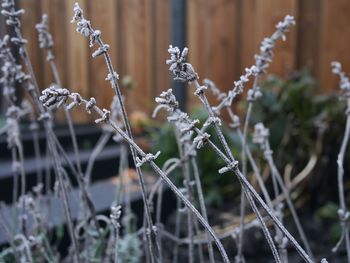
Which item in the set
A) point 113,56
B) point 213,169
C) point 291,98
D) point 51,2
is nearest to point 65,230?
point 213,169

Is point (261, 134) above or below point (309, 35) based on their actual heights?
below

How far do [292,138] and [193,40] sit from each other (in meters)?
1.37

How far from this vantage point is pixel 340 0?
330cm

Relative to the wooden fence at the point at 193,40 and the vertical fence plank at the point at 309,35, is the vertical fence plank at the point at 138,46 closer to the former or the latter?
the wooden fence at the point at 193,40

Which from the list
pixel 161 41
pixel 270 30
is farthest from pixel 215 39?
pixel 161 41

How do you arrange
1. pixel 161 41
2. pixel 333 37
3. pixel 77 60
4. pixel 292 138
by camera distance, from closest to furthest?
pixel 292 138 < pixel 333 37 < pixel 161 41 < pixel 77 60

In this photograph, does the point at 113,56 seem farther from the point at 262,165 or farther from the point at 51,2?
the point at 262,165

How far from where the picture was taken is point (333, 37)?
11.0ft

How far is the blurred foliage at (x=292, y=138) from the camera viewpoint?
8.43ft

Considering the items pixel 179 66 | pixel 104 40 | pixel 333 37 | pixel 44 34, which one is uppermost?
pixel 104 40

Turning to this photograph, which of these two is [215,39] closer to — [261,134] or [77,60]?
[77,60]

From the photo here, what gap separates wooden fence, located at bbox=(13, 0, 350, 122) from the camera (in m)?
3.38

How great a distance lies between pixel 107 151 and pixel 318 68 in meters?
1.38

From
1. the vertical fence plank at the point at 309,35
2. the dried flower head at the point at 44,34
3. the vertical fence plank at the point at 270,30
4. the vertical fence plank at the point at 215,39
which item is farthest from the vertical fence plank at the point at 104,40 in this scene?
the dried flower head at the point at 44,34
